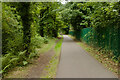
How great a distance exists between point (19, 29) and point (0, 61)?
389cm

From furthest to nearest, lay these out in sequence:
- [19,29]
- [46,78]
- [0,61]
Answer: [19,29], [0,61], [46,78]

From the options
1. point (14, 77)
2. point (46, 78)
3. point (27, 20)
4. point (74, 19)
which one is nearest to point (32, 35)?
point (27, 20)

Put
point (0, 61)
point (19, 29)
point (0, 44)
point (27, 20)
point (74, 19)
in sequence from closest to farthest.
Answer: point (0, 61) < point (0, 44) < point (27, 20) < point (19, 29) < point (74, 19)

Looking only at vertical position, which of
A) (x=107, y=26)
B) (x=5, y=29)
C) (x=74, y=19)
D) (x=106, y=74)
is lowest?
(x=106, y=74)

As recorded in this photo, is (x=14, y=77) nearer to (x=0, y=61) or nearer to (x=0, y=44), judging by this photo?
(x=0, y=61)

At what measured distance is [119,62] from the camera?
5172 millimetres

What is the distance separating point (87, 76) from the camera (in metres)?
3.97

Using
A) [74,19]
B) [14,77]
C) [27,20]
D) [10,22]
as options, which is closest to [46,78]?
[14,77]

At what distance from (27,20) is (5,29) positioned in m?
1.64

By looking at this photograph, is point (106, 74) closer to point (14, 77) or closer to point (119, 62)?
point (119, 62)

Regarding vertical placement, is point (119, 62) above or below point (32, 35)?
below

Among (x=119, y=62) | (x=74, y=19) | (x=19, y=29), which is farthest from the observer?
(x=74, y=19)

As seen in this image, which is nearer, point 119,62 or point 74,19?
point 119,62

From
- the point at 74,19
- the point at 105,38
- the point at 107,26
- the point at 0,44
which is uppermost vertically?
the point at 74,19
